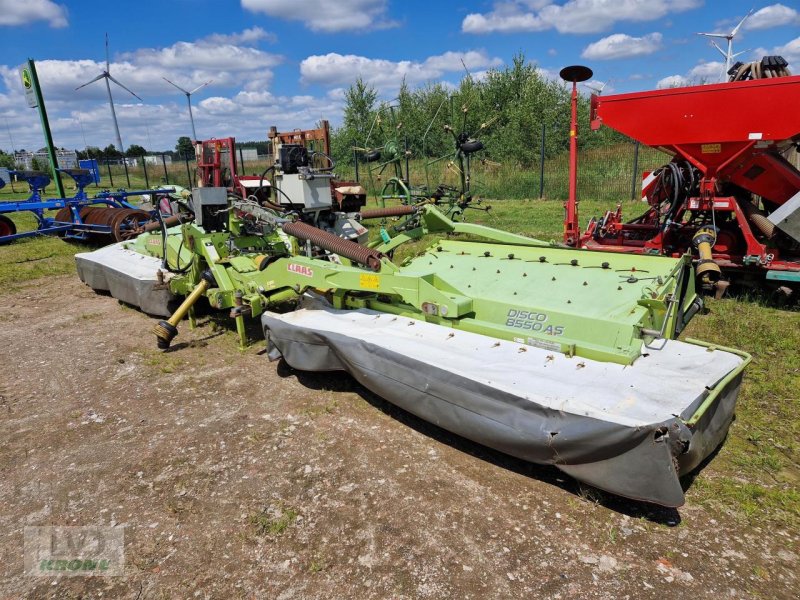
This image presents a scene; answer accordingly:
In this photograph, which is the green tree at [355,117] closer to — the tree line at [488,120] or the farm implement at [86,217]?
the tree line at [488,120]

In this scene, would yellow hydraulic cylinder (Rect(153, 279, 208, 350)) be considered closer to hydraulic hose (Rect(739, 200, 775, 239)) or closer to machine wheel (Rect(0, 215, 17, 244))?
hydraulic hose (Rect(739, 200, 775, 239))

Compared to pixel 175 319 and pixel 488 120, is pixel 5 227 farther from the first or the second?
pixel 488 120

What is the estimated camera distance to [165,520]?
2707mm

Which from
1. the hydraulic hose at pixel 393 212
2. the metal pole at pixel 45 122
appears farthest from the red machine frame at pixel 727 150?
the metal pole at pixel 45 122

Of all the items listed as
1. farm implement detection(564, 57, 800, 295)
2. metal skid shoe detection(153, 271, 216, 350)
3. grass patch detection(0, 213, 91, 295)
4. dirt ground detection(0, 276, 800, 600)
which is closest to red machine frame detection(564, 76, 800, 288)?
farm implement detection(564, 57, 800, 295)

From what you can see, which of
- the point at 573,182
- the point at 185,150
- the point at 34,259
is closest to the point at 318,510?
the point at 573,182

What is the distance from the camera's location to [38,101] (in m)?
10.6

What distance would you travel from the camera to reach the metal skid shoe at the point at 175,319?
4.88 meters

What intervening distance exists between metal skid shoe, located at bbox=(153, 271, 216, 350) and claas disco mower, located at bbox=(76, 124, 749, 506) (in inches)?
0.6

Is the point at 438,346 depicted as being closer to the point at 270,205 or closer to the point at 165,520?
the point at 165,520

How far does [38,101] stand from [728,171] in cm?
1203

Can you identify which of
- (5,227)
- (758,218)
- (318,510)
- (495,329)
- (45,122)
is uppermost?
(45,122)

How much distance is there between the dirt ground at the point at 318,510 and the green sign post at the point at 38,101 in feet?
26.3

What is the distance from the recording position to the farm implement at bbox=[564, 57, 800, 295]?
16.8 feet
